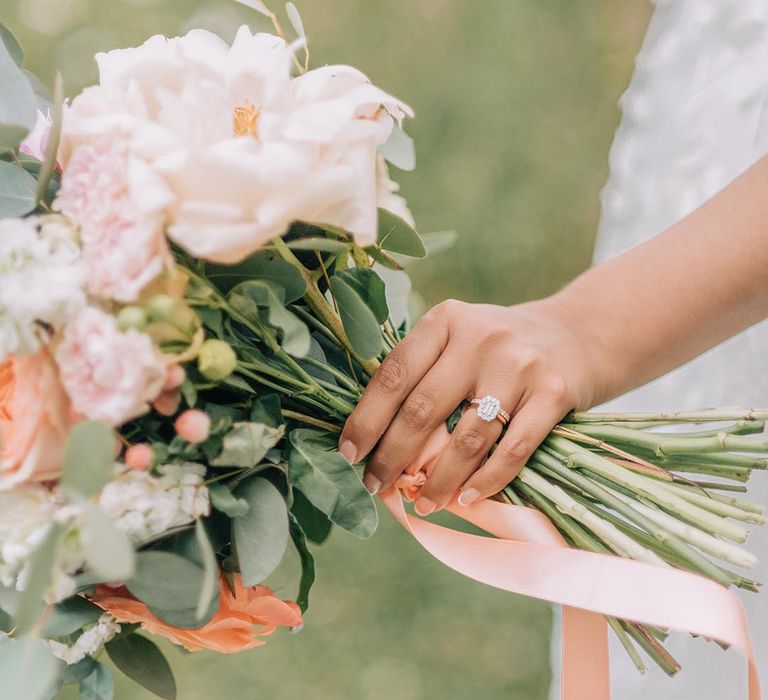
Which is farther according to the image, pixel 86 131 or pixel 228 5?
pixel 228 5

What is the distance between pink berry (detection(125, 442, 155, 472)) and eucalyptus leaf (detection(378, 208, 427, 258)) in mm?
296

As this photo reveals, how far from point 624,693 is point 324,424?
64cm

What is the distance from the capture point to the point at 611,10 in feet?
6.47

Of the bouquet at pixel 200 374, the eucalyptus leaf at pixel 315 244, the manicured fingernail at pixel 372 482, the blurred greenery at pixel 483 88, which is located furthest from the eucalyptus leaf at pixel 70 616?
the blurred greenery at pixel 483 88

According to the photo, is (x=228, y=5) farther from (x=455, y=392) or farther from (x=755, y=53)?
(x=455, y=392)

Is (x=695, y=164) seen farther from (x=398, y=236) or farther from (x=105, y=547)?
(x=105, y=547)

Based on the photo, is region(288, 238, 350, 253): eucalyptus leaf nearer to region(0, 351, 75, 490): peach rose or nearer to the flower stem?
the flower stem

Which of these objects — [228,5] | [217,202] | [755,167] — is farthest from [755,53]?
[228,5]

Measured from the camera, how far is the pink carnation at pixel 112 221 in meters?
0.52

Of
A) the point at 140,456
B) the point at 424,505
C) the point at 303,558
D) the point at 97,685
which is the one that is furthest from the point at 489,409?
the point at 97,685

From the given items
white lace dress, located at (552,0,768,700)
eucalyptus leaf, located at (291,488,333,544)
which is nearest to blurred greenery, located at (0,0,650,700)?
white lace dress, located at (552,0,768,700)

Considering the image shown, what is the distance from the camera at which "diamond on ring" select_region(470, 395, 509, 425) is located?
0.77m

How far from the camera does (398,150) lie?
0.77m

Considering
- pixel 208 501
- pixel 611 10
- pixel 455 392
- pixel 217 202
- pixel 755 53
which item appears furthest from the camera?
pixel 611 10
